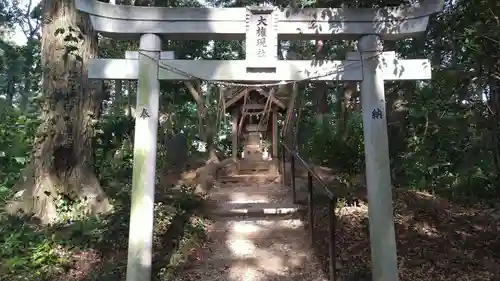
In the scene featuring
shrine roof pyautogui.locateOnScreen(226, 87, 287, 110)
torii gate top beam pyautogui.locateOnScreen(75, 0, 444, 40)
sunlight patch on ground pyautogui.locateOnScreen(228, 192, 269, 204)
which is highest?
shrine roof pyautogui.locateOnScreen(226, 87, 287, 110)

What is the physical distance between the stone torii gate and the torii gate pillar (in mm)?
11

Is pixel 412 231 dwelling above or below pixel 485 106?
below

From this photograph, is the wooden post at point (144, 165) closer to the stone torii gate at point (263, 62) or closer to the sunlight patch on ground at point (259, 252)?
the stone torii gate at point (263, 62)

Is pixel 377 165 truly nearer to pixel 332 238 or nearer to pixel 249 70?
pixel 332 238

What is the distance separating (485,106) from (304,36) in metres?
2.30

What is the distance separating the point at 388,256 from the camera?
4.30 metres

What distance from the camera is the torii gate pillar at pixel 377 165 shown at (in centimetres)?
431

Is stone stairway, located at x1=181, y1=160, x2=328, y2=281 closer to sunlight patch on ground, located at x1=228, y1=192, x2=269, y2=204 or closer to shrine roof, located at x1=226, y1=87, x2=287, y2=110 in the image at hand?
sunlight patch on ground, located at x1=228, y1=192, x2=269, y2=204

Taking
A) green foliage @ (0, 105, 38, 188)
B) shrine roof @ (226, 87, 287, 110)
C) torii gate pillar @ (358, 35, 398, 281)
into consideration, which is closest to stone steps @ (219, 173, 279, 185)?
shrine roof @ (226, 87, 287, 110)

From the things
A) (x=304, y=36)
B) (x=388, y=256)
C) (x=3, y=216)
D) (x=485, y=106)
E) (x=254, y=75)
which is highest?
(x=304, y=36)

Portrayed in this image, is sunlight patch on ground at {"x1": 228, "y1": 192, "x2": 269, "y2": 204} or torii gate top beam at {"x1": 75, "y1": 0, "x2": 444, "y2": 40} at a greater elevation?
torii gate top beam at {"x1": 75, "y1": 0, "x2": 444, "y2": 40}

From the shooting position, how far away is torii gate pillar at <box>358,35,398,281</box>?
14.1 ft

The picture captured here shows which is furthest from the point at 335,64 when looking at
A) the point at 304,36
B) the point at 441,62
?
the point at 441,62

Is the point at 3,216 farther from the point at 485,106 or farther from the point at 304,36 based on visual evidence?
the point at 485,106
